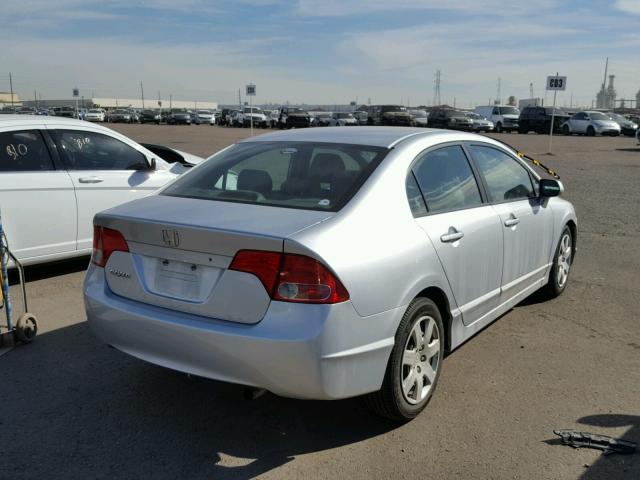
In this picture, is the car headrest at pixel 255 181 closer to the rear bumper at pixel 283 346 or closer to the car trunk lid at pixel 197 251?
the car trunk lid at pixel 197 251

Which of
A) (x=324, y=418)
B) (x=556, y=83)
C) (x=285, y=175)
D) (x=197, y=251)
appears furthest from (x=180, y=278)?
(x=556, y=83)

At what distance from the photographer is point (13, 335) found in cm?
465

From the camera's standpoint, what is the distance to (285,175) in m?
3.97

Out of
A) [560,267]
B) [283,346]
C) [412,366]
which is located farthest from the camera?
[560,267]

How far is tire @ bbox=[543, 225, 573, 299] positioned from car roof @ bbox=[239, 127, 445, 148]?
6.67 ft

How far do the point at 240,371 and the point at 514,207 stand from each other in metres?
2.71

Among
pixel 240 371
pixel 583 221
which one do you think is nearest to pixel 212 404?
pixel 240 371

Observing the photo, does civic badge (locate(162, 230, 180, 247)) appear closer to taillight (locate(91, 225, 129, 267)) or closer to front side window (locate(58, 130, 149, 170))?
taillight (locate(91, 225, 129, 267))

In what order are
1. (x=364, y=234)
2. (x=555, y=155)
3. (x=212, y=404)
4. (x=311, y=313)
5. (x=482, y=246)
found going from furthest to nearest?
(x=555, y=155) → (x=482, y=246) → (x=212, y=404) → (x=364, y=234) → (x=311, y=313)

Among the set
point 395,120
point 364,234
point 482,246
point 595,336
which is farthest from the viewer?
point 395,120

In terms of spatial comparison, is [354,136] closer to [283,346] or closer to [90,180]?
[283,346]

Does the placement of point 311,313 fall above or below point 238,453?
above

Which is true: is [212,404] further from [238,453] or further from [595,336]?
[595,336]

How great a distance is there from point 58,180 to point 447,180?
4050 millimetres
